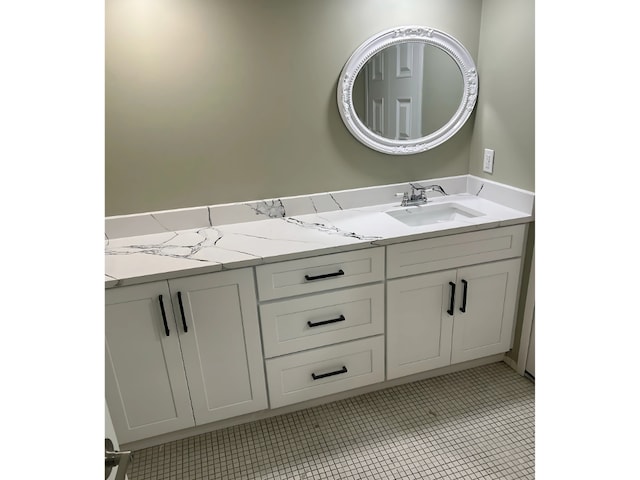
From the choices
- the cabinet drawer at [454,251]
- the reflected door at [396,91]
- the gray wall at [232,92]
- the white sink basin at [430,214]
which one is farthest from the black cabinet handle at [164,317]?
the reflected door at [396,91]

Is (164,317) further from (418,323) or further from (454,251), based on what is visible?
(454,251)

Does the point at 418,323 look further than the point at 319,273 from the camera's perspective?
Yes

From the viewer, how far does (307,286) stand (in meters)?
1.88

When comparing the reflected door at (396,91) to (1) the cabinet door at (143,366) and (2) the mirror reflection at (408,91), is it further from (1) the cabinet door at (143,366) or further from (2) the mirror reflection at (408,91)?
(1) the cabinet door at (143,366)

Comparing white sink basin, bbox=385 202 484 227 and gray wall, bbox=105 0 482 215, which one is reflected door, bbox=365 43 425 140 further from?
white sink basin, bbox=385 202 484 227

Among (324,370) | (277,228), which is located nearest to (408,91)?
(277,228)

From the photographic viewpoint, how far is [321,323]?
194 cm

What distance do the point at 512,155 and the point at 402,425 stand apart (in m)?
1.41

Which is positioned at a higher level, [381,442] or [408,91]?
[408,91]

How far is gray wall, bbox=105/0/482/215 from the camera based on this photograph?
1868mm

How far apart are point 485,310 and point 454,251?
41cm

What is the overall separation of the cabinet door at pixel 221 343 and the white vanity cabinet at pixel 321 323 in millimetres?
57

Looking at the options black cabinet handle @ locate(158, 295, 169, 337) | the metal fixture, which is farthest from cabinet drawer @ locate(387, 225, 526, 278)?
the metal fixture

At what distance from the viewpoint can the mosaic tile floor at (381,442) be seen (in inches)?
71.5
